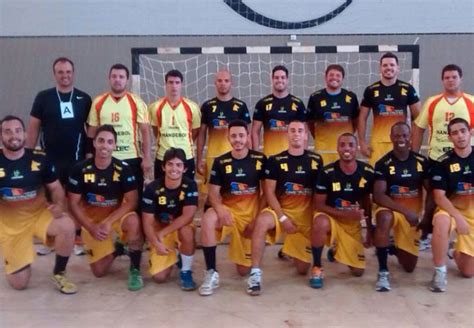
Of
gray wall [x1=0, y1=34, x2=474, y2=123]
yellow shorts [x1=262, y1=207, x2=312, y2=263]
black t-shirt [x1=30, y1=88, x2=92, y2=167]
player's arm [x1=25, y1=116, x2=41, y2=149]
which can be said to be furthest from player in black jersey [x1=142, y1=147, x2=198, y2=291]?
gray wall [x1=0, y1=34, x2=474, y2=123]

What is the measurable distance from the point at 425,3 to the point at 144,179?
805cm

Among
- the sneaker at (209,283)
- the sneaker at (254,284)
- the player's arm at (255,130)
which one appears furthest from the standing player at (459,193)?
the player's arm at (255,130)

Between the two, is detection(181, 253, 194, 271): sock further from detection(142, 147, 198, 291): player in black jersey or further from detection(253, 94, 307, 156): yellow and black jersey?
detection(253, 94, 307, 156): yellow and black jersey

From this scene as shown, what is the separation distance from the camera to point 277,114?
5.61 meters

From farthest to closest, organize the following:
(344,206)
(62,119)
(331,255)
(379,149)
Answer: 1. (379,149)
2. (62,119)
3. (331,255)
4. (344,206)

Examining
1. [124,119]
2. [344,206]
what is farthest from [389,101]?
[124,119]

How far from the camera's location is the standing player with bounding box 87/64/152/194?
204 inches

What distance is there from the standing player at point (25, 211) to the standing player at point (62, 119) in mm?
649

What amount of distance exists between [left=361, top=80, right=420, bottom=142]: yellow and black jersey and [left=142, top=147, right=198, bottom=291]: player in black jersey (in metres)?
2.11

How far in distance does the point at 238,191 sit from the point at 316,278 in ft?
3.12

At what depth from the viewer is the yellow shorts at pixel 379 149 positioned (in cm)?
566

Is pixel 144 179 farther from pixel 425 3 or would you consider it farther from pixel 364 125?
pixel 425 3

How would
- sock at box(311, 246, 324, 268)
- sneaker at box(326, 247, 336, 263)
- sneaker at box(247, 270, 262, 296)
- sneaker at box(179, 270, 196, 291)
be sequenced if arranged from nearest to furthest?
sneaker at box(247, 270, 262, 296) < sneaker at box(179, 270, 196, 291) < sock at box(311, 246, 324, 268) < sneaker at box(326, 247, 336, 263)

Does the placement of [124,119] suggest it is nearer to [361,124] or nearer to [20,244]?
[20,244]
